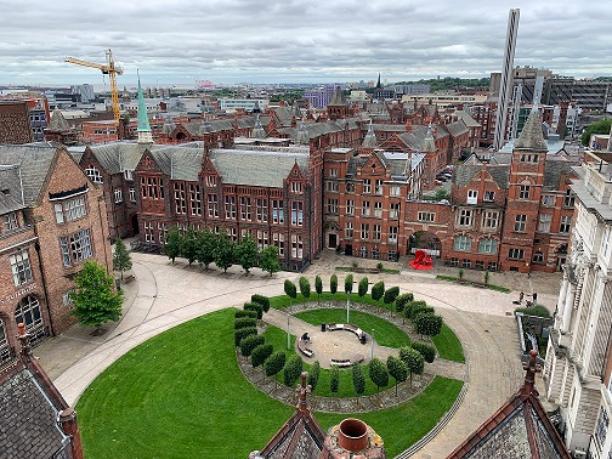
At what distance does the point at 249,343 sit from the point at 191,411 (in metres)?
7.51

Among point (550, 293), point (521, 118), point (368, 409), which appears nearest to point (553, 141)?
point (521, 118)

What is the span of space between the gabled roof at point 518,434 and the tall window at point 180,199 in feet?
193

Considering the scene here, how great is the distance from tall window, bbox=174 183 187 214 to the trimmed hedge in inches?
1094

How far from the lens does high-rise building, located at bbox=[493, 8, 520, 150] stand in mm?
137375

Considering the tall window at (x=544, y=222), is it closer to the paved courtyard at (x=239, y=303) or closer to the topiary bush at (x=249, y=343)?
the paved courtyard at (x=239, y=303)

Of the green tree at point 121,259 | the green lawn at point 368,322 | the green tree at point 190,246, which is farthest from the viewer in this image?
the green tree at point 190,246

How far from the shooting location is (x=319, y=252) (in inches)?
2830

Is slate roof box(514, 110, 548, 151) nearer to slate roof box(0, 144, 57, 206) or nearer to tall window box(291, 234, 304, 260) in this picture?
tall window box(291, 234, 304, 260)

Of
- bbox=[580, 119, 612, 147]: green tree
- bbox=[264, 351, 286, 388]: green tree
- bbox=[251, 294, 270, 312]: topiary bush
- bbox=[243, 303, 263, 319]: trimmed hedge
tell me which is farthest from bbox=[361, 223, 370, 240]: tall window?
bbox=[580, 119, 612, 147]: green tree

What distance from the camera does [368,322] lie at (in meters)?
50.4

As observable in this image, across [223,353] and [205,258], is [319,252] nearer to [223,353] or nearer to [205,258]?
[205,258]

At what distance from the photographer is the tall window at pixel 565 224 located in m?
61.6

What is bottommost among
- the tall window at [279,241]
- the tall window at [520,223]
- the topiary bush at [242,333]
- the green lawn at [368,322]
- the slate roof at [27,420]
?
the green lawn at [368,322]

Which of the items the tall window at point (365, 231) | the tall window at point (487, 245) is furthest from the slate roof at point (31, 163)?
the tall window at point (487, 245)
